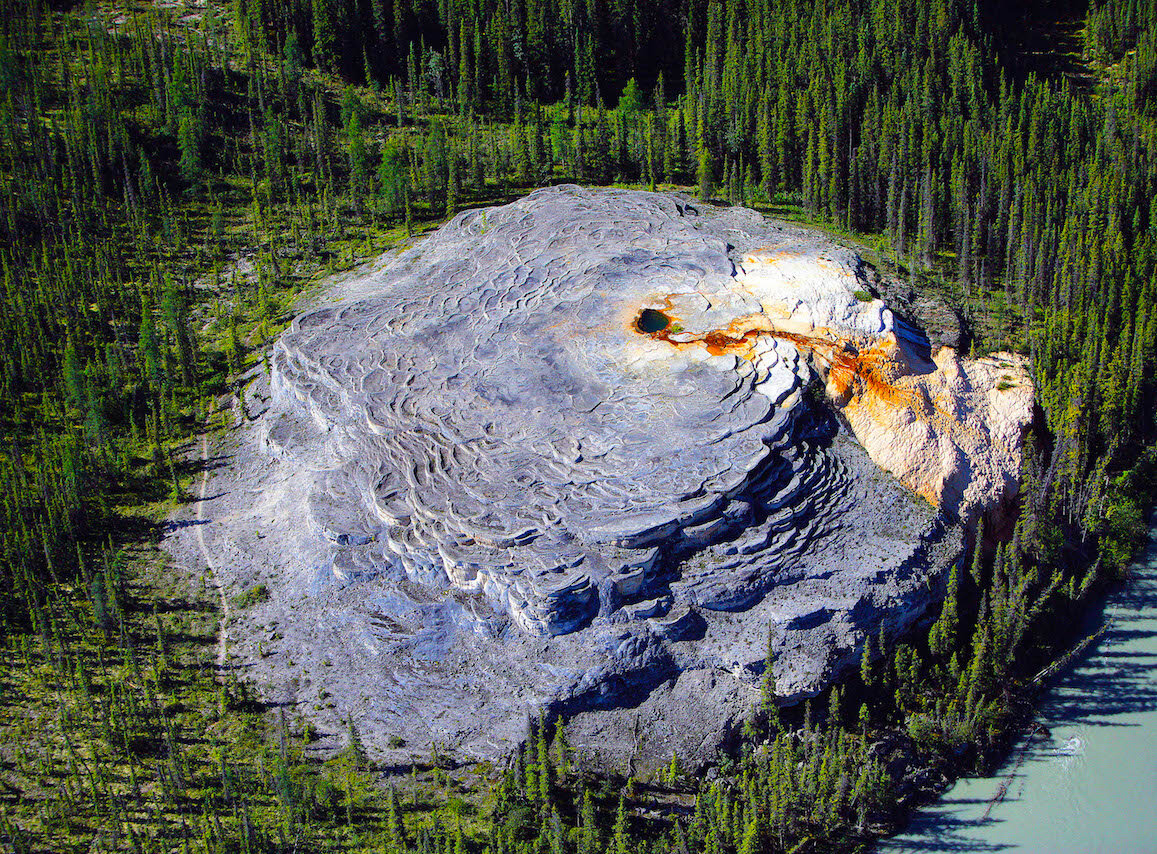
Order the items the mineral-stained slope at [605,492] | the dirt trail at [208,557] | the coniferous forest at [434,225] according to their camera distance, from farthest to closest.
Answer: the dirt trail at [208,557] → the mineral-stained slope at [605,492] → the coniferous forest at [434,225]

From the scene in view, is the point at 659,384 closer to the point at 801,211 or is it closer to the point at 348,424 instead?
the point at 348,424

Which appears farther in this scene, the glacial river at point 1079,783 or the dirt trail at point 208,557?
the dirt trail at point 208,557

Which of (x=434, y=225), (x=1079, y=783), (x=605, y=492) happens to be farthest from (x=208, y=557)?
(x=1079, y=783)

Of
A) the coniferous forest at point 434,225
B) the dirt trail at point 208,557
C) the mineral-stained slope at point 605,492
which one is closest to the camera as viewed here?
the coniferous forest at point 434,225

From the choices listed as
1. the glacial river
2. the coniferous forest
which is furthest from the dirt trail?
the glacial river

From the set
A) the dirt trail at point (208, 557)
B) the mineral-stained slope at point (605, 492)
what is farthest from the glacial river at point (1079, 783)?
the dirt trail at point (208, 557)

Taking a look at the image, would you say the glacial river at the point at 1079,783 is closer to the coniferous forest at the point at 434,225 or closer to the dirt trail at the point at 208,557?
the coniferous forest at the point at 434,225
